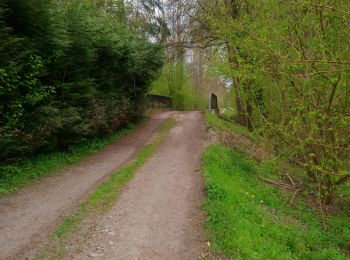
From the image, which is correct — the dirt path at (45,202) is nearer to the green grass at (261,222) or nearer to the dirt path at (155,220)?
the dirt path at (155,220)

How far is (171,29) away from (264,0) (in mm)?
23515

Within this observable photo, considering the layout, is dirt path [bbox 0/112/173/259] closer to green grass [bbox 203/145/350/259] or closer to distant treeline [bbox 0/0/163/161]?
distant treeline [bbox 0/0/163/161]

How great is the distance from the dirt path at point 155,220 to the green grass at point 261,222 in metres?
0.36

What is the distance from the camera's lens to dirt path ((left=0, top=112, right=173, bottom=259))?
6.11m

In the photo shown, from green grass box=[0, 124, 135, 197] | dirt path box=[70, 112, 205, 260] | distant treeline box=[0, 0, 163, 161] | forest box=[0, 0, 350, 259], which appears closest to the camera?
dirt path box=[70, 112, 205, 260]

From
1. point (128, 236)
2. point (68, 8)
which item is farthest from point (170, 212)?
point (68, 8)

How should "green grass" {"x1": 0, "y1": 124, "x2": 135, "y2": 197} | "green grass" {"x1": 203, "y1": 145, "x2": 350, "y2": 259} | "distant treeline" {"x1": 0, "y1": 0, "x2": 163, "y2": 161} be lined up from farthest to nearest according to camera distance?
"distant treeline" {"x1": 0, "y1": 0, "x2": 163, "y2": 161} < "green grass" {"x1": 0, "y1": 124, "x2": 135, "y2": 197} < "green grass" {"x1": 203, "y1": 145, "x2": 350, "y2": 259}

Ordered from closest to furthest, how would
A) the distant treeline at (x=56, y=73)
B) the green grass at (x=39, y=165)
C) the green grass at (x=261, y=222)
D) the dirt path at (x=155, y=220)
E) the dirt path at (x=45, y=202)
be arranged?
the dirt path at (x=155, y=220)
the dirt path at (x=45, y=202)
the green grass at (x=261, y=222)
the green grass at (x=39, y=165)
the distant treeline at (x=56, y=73)

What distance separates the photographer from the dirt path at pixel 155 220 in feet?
19.7

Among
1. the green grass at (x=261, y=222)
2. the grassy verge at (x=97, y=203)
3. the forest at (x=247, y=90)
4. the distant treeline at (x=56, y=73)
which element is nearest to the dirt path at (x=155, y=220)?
the grassy verge at (x=97, y=203)

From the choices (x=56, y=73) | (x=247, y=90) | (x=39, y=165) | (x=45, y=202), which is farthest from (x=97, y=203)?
(x=247, y=90)

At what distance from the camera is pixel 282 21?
9.02 m

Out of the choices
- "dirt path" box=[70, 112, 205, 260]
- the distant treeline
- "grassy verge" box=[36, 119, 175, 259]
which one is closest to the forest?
the distant treeline

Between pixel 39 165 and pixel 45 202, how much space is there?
8.92ft
